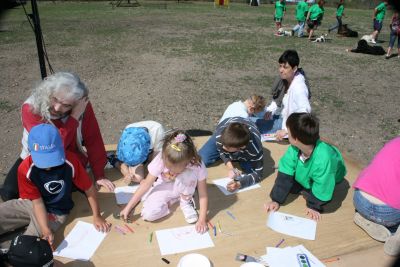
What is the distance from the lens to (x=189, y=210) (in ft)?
8.48

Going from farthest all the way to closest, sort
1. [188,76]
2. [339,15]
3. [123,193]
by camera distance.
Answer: [339,15] < [188,76] < [123,193]

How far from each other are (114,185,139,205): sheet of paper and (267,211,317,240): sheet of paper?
1.15 meters

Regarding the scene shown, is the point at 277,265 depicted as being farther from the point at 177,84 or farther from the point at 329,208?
the point at 177,84

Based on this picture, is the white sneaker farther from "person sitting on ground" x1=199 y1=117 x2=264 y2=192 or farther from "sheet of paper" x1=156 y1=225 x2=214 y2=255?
"person sitting on ground" x1=199 y1=117 x2=264 y2=192

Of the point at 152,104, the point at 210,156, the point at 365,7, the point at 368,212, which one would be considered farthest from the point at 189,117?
the point at 365,7

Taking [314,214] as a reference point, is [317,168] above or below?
above

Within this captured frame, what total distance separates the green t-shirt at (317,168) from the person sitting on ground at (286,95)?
1148 mm

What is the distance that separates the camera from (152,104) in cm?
614

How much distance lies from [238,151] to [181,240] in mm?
1066

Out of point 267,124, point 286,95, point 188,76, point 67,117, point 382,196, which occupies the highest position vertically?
point 67,117

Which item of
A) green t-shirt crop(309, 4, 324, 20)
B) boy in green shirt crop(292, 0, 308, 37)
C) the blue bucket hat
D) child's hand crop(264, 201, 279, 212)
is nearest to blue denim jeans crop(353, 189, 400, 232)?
child's hand crop(264, 201, 279, 212)

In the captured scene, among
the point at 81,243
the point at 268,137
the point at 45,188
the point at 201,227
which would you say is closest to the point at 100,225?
the point at 81,243

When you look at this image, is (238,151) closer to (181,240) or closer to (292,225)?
(292,225)

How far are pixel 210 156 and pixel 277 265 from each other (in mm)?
1430
